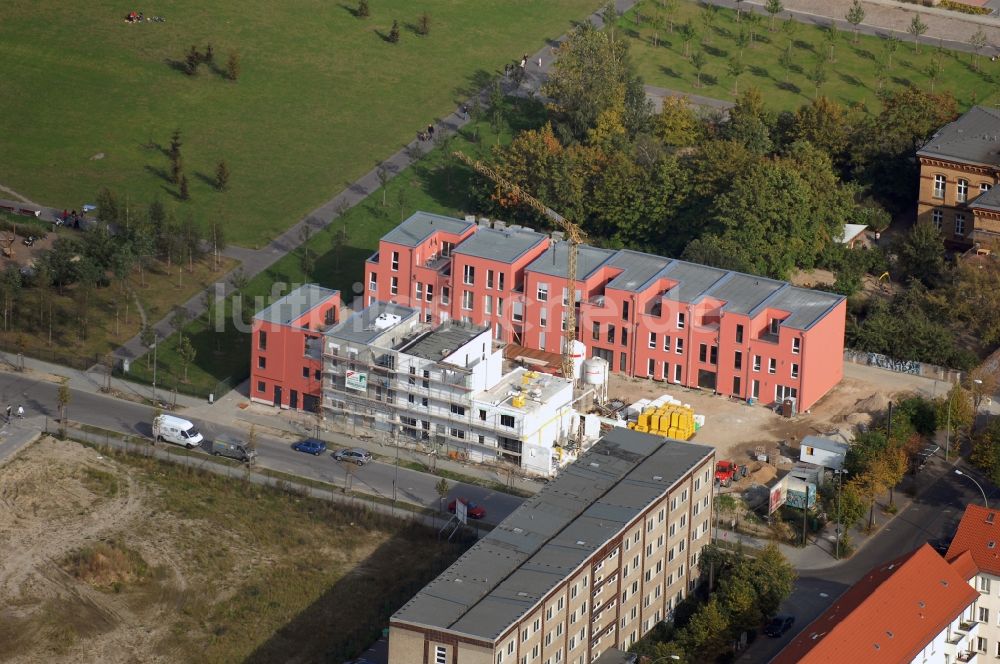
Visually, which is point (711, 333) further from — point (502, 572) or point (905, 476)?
point (502, 572)

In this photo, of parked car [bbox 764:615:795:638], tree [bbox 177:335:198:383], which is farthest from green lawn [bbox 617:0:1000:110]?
parked car [bbox 764:615:795:638]

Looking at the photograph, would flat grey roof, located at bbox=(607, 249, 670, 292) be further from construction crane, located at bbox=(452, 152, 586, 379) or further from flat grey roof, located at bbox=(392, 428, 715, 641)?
flat grey roof, located at bbox=(392, 428, 715, 641)

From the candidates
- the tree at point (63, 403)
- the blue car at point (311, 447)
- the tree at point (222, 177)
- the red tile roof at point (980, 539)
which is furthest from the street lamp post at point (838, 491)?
the tree at point (222, 177)

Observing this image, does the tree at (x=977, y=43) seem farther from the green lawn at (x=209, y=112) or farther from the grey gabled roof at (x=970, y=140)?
the green lawn at (x=209, y=112)

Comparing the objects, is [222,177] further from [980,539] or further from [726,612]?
[980,539]

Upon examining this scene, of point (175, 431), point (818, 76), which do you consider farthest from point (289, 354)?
point (818, 76)

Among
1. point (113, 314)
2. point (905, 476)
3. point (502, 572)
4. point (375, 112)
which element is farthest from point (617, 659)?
point (375, 112)
